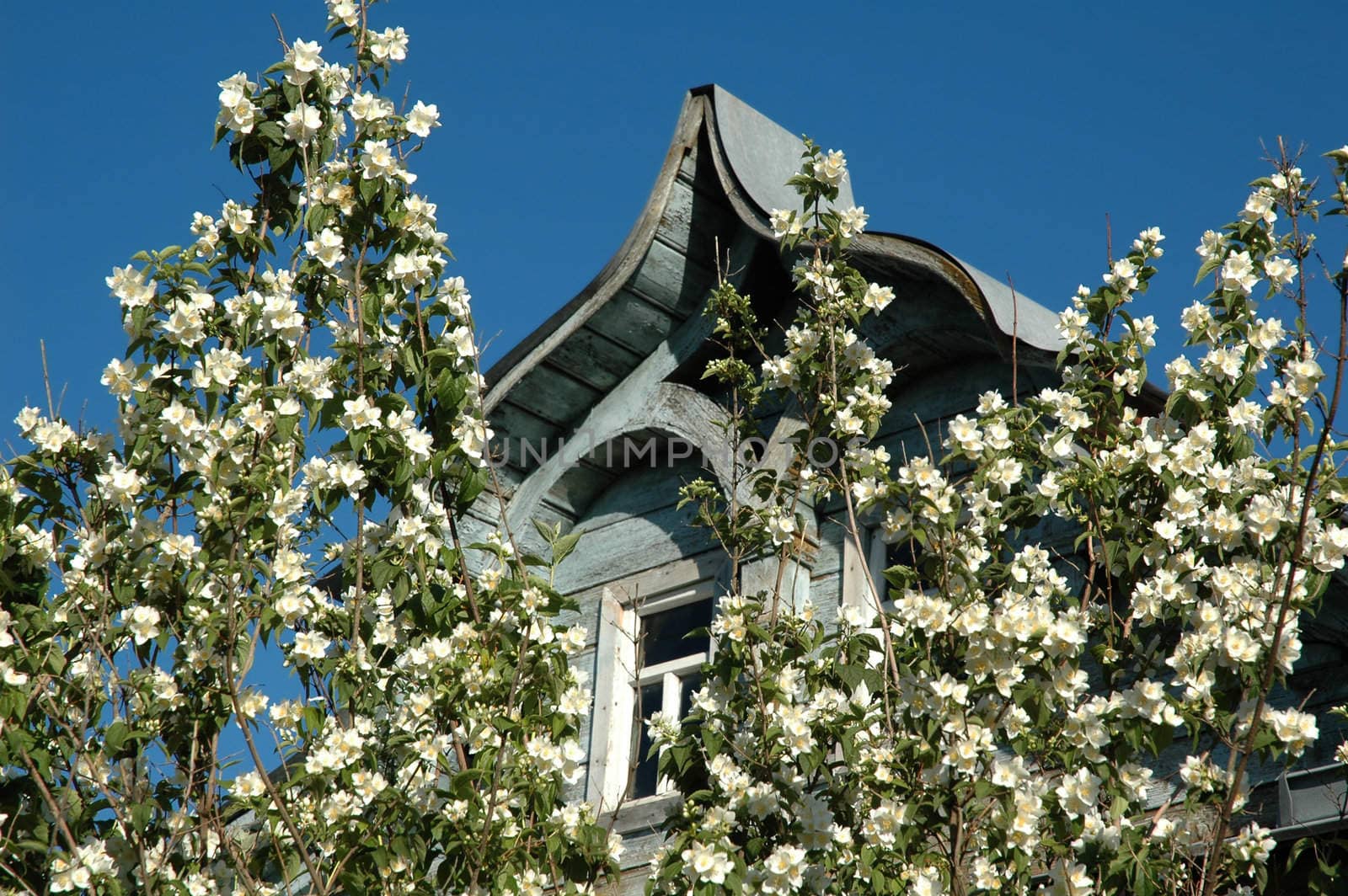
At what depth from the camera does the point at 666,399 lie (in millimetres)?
6113

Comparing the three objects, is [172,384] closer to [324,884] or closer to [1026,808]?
[324,884]

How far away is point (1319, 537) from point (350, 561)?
90.0 inches

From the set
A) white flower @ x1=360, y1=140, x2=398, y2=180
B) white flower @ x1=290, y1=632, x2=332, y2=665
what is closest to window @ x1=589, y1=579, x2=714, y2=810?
white flower @ x1=290, y1=632, x2=332, y2=665

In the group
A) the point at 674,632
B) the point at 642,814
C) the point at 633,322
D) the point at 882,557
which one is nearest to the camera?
the point at 642,814

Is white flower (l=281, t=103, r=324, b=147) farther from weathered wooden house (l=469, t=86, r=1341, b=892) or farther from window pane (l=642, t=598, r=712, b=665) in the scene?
window pane (l=642, t=598, r=712, b=665)

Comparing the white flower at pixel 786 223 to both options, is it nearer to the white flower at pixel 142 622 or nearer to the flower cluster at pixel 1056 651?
the flower cluster at pixel 1056 651

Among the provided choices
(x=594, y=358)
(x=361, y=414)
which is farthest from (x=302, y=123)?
(x=594, y=358)

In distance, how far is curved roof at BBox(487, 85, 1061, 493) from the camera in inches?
237

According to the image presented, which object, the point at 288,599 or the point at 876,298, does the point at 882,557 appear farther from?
the point at 288,599

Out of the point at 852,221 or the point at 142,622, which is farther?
the point at 852,221

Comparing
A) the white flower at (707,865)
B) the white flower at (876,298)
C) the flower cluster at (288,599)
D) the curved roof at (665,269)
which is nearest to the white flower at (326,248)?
the flower cluster at (288,599)

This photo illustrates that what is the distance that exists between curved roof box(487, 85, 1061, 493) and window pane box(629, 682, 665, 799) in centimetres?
124

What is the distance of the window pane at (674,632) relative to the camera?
601 centimetres

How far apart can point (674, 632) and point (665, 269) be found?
1.48 meters
